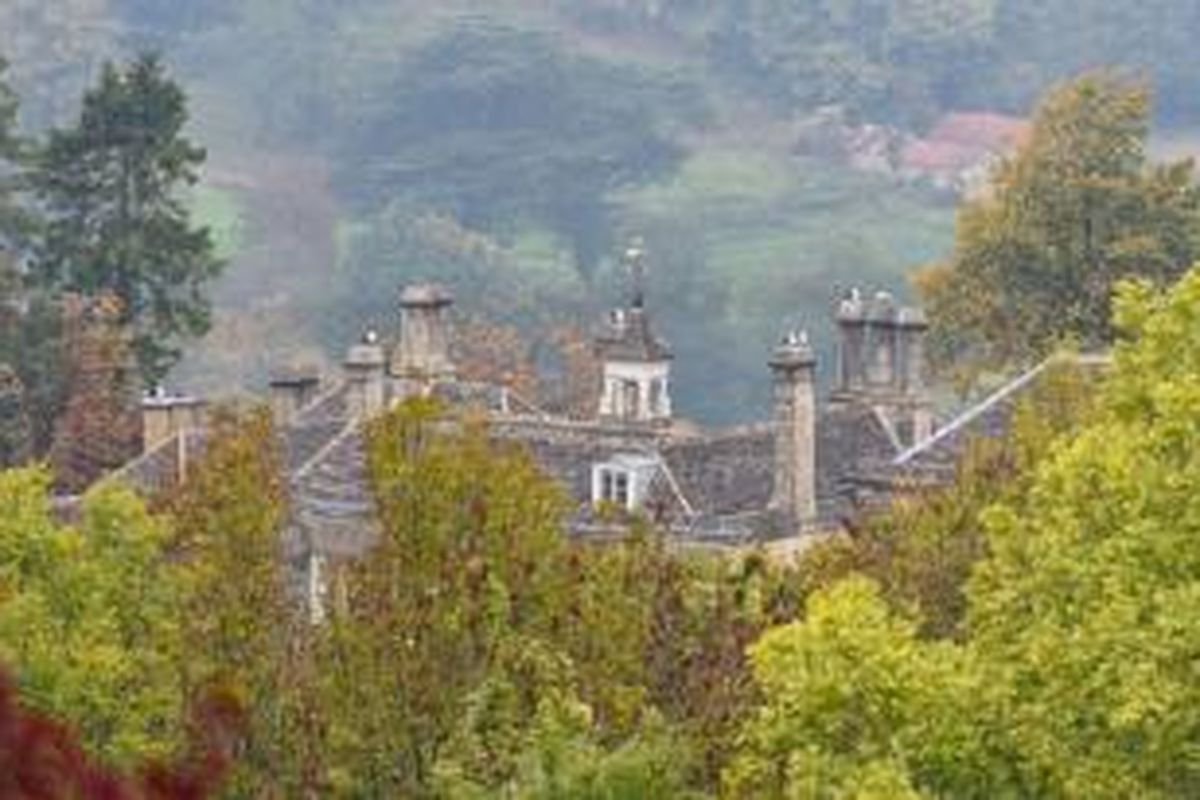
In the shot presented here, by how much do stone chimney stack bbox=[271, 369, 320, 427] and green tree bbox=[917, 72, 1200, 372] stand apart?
1371cm

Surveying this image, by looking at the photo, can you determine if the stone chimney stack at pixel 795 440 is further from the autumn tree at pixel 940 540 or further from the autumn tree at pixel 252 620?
the autumn tree at pixel 252 620

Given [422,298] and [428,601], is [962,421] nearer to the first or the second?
[422,298]

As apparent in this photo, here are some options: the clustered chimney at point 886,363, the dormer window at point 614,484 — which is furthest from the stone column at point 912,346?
the dormer window at point 614,484

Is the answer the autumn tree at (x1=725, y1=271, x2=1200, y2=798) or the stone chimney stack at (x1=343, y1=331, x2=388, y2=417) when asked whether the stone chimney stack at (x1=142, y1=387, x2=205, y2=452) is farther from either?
the autumn tree at (x1=725, y1=271, x2=1200, y2=798)

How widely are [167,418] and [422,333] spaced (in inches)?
173

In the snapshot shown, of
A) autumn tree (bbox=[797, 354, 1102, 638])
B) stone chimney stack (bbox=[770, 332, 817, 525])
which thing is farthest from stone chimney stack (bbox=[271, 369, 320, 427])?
autumn tree (bbox=[797, 354, 1102, 638])

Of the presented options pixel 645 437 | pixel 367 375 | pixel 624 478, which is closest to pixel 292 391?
pixel 367 375

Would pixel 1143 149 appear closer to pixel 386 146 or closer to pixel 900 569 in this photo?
pixel 900 569

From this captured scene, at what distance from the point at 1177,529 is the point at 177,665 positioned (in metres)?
9.43

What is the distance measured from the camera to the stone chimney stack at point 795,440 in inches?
1801

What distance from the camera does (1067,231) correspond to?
2566 inches

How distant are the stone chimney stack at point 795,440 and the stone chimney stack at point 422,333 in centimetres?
645

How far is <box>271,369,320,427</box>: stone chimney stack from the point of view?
5541cm

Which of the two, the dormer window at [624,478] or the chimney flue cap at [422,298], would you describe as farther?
the chimney flue cap at [422,298]
